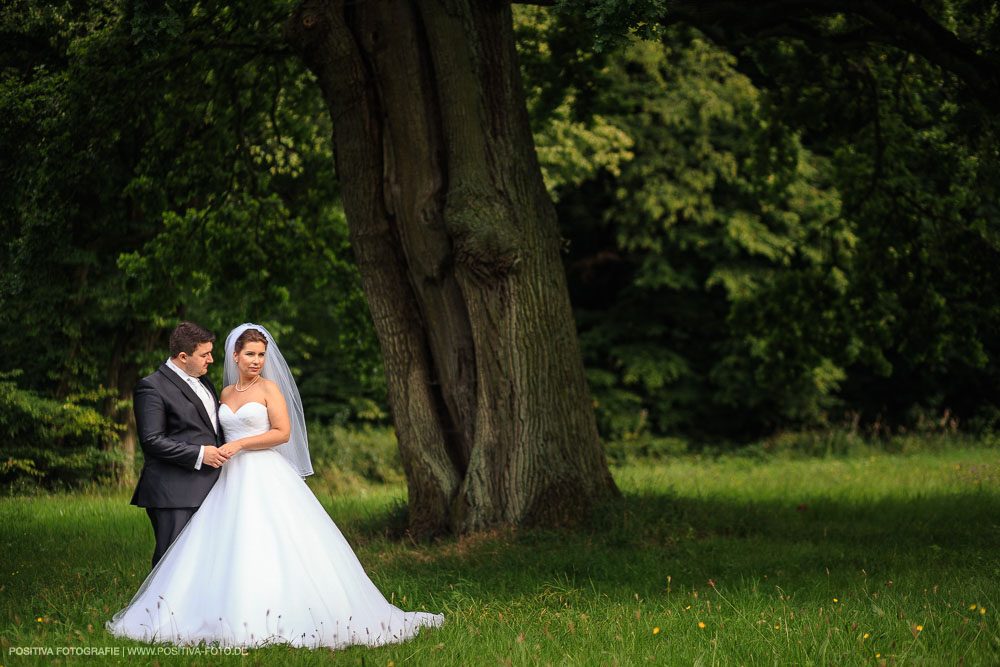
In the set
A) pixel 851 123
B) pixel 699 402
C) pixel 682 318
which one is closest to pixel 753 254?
pixel 682 318

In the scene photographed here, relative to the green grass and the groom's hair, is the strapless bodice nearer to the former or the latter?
the groom's hair

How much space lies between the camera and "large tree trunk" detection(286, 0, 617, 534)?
827 cm

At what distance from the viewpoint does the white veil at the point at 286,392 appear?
19.5 ft

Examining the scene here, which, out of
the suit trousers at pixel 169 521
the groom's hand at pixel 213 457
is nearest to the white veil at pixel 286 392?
the groom's hand at pixel 213 457

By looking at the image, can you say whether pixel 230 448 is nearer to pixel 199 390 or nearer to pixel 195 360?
pixel 199 390

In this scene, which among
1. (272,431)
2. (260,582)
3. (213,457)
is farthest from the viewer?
(272,431)

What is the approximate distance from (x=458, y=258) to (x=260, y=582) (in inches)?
157

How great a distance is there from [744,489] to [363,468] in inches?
340

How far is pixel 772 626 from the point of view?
16.4 ft

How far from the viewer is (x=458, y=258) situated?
27.5 feet

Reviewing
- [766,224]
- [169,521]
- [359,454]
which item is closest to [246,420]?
[169,521]

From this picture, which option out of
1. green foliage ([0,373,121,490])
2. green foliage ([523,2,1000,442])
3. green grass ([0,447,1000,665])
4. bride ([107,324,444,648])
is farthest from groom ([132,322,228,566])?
green foliage ([0,373,121,490])

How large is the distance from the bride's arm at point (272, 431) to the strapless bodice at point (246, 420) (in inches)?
1.8

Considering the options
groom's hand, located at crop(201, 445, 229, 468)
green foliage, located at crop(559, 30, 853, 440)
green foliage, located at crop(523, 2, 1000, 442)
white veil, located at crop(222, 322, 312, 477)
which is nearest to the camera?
groom's hand, located at crop(201, 445, 229, 468)
